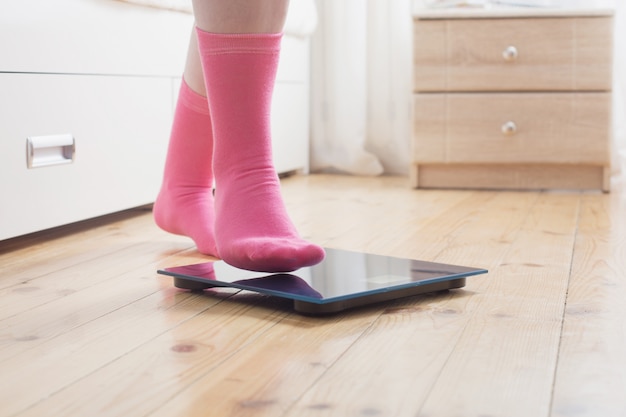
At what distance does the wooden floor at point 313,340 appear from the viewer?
677 mm

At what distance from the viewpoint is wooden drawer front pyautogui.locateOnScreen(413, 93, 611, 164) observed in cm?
219

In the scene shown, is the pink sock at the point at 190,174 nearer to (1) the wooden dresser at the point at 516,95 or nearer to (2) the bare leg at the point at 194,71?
(2) the bare leg at the point at 194,71

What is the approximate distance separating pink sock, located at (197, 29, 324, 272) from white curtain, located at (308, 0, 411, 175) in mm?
1693

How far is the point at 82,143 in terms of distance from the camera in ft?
5.05

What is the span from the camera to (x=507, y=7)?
2377mm

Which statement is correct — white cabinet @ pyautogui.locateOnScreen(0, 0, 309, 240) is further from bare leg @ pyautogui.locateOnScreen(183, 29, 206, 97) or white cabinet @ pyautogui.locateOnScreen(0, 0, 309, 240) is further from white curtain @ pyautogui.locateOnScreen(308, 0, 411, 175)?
white curtain @ pyautogui.locateOnScreen(308, 0, 411, 175)

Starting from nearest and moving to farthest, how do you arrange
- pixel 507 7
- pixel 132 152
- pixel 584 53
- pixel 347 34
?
pixel 132 152, pixel 584 53, pixel 507 7, pixel 347 34

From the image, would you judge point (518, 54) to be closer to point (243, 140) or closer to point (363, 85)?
point (363, 85)

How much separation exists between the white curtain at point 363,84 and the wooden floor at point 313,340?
51.5 inches

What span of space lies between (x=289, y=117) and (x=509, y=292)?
5.18 ft

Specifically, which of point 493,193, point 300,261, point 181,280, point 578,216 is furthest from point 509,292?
point 493,193

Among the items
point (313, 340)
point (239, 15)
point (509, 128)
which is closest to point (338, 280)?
point (313, 340)

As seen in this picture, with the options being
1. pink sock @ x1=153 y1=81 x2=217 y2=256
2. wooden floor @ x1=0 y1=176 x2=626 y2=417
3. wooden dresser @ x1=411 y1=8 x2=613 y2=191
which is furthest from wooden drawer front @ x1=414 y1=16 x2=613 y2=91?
pink sock @ x1=153 y1=81 x2=217 y2=256

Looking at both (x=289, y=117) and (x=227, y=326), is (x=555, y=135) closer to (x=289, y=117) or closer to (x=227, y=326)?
(x=289, y=117)
